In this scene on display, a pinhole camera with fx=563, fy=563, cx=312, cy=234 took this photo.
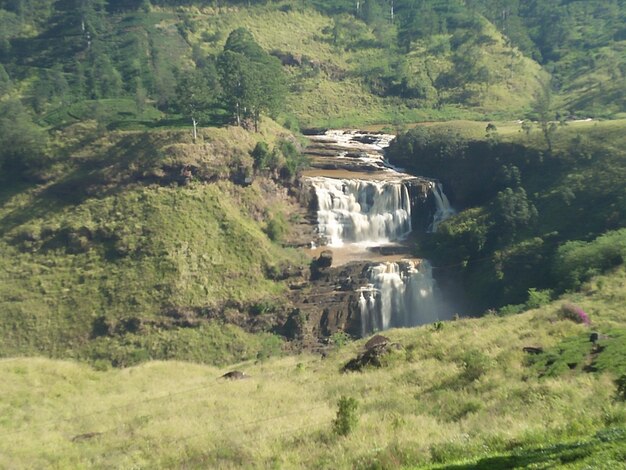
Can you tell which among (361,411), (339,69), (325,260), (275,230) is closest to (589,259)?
(325,260)

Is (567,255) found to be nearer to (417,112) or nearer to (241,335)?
(241,335)

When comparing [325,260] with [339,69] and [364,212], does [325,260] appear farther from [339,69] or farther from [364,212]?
[339,69]

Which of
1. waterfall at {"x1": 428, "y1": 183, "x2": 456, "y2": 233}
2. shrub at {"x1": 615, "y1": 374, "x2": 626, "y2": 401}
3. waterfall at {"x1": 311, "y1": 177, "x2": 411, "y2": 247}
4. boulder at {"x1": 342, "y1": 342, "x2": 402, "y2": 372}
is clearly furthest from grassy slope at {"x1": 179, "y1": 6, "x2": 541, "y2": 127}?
shrub at {"x1": 615, "y1": 374, "x2": 626, "y2": 401}

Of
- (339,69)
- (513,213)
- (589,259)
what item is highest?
(339,69)

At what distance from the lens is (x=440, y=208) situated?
211ft

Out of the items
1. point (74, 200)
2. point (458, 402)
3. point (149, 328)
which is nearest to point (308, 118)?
point (74, 200)

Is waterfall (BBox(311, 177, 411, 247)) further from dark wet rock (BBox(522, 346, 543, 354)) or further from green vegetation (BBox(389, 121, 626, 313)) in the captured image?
dark wet rock (BBox(522, 346, 543, 354))

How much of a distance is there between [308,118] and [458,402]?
74.8 m

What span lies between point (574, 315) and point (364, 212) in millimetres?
37035

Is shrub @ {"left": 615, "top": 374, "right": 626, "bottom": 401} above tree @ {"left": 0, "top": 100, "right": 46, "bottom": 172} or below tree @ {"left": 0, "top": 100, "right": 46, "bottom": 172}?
below

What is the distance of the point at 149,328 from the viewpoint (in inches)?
1826

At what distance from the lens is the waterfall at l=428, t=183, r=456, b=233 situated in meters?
63.3

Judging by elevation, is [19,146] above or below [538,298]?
above

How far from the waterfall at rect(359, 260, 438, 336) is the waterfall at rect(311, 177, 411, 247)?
830 cm
